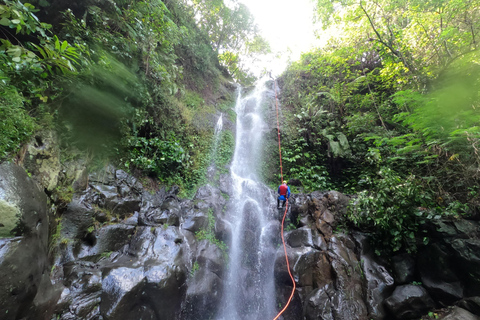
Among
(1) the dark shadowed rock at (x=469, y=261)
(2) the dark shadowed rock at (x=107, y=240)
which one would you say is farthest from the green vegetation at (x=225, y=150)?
(1) the dark shadowed rock at (x=469, y=261)

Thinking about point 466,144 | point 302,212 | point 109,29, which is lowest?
point 302,212

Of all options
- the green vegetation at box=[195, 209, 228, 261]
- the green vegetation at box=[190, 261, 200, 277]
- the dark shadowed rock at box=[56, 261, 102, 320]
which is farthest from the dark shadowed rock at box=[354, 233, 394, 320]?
the dark shadowed rock at box=[56, 261, 102, 320]

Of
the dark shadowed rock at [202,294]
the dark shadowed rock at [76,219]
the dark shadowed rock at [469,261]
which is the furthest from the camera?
the dark shadowed rock at [202,294]

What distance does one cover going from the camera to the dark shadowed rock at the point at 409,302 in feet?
13.2

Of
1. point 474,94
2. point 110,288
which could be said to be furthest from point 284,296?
point 474,94

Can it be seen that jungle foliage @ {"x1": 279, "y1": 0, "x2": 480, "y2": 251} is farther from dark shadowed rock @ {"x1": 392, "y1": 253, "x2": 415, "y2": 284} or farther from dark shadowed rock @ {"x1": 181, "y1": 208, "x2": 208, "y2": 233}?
dark shadowed rock @ {"x1": 181, "y1": 208, "x2": 208, "y2": 233}

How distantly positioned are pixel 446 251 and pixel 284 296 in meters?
4.00

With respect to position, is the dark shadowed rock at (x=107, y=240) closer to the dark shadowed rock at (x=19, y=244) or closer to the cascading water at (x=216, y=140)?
the dark shadowed rock at (x=19, y=244)

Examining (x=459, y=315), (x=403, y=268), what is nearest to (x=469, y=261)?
(x=459, y=315)

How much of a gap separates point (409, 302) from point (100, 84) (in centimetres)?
906

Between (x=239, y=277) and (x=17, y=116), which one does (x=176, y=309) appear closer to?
(x=239, y=277)

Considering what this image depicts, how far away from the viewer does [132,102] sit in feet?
20.7

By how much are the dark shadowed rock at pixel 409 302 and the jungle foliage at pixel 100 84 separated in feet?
22.6

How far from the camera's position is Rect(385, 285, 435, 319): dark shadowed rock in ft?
13.2
